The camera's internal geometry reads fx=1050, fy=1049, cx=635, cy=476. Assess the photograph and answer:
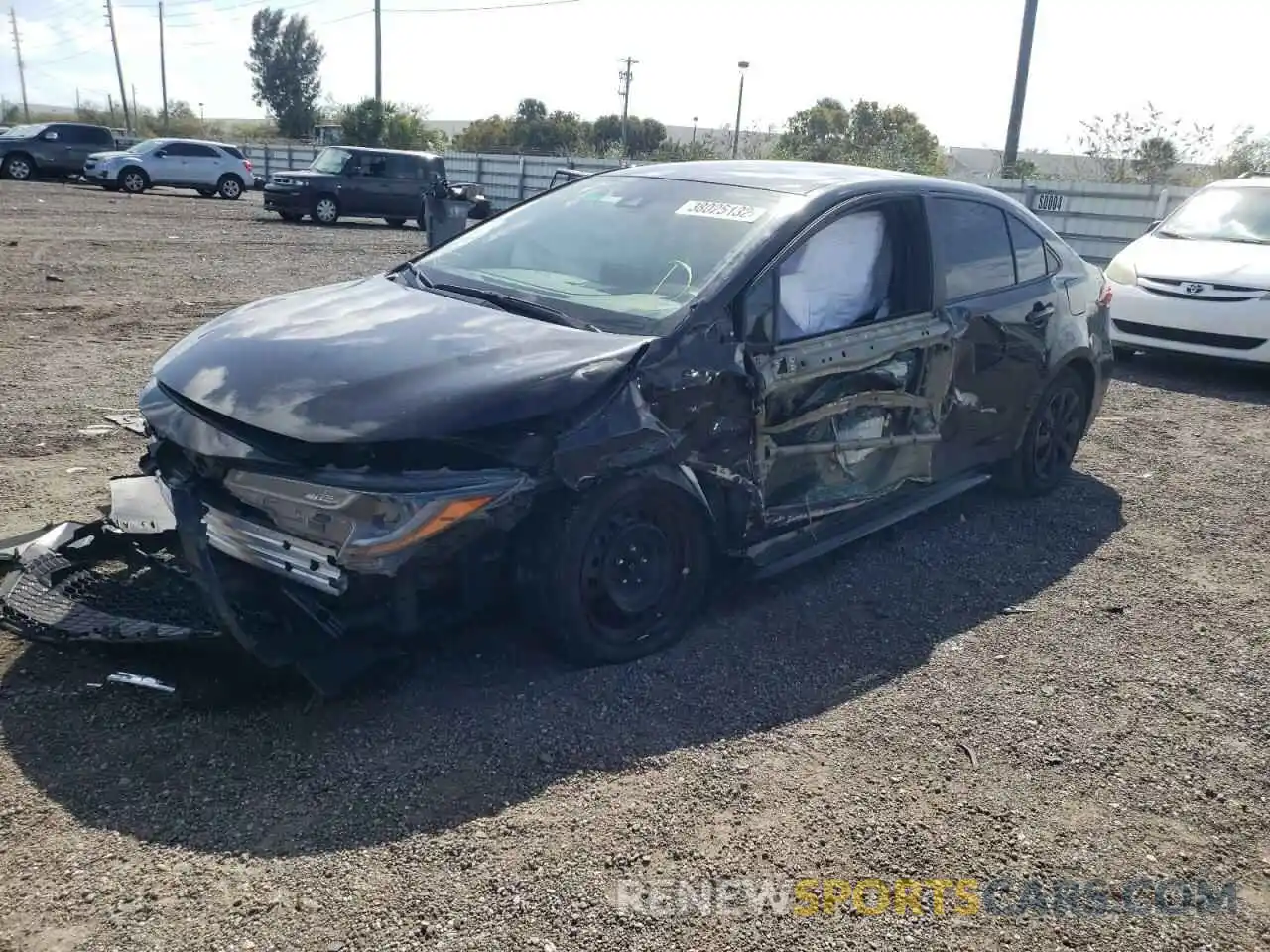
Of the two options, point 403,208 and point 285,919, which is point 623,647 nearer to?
point 285,919

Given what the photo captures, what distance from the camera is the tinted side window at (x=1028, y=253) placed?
5.19 m

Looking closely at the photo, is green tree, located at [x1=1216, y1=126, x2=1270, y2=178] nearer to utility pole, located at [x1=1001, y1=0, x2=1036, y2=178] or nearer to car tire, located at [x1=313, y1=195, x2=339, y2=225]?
utility pole, located at [x1=1001, y1=0, x2=1036, y2=178]

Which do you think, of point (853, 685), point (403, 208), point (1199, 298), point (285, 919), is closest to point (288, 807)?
point (285, 919)

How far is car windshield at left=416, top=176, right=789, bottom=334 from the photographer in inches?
150

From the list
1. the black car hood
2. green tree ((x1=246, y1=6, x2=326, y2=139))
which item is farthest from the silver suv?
green tree ((x1=246, y1=6, x2=326, y2=139))

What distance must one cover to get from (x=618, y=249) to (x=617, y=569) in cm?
137

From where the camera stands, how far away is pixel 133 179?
27.4 metres

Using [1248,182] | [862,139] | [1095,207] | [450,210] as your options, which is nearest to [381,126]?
[862,139]

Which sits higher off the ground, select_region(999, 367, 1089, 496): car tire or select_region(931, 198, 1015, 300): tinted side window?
select_region(931, 198, 1015, 300): tinted side window

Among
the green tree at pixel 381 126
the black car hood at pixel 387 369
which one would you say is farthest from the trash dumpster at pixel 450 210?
the green tree at pixel 381 126

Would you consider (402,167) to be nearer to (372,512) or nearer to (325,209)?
(325,209)

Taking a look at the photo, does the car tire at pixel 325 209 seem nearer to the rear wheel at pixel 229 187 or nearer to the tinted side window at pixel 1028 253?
the rear wheel at pixel 229 187

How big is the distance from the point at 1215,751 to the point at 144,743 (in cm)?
331

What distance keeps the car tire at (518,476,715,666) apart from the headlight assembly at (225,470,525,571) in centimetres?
29
